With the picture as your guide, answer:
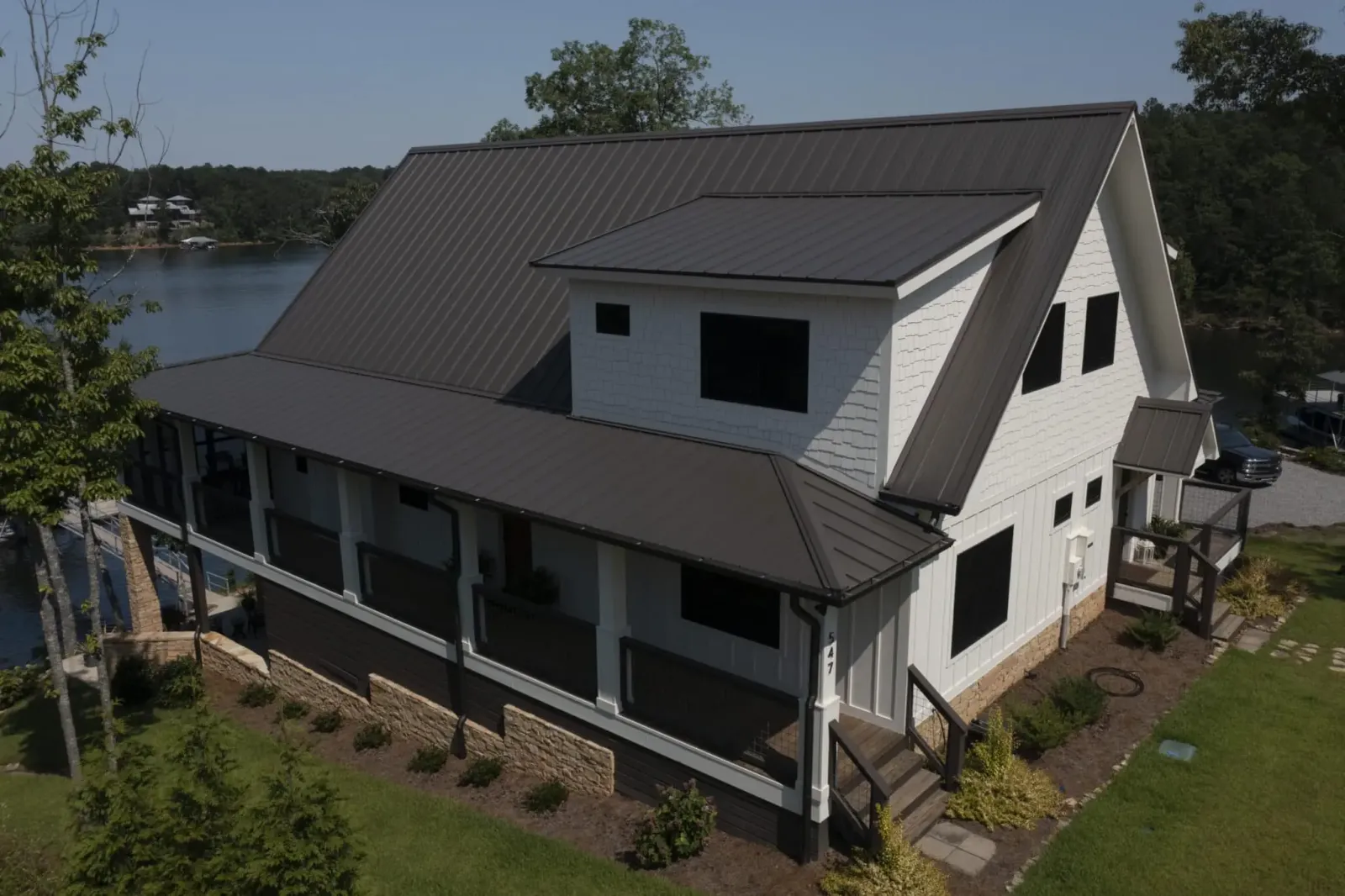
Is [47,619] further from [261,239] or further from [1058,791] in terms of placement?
[261,239]

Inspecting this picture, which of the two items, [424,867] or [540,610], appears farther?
[540,610]

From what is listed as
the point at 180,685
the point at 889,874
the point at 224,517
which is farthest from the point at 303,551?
the point at 889,874

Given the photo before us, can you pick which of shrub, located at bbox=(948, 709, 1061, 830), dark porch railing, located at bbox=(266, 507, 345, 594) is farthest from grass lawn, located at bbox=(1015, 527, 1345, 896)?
dark porch railing, located at bbox=(266, 507, 345, 594)

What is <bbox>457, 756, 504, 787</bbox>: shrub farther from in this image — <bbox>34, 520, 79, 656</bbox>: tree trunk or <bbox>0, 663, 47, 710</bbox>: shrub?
<bbox>0, 663, 47, 710</bbox>: shrub

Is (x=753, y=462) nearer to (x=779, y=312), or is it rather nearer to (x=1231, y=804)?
(x=779, y=312)

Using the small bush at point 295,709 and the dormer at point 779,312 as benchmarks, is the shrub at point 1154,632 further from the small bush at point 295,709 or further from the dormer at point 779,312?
the small bush at point 295,709

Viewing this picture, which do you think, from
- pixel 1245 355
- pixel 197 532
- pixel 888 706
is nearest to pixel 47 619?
pixel 197 532

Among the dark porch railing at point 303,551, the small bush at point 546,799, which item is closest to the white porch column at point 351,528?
the dark porch railing at point 303,551
